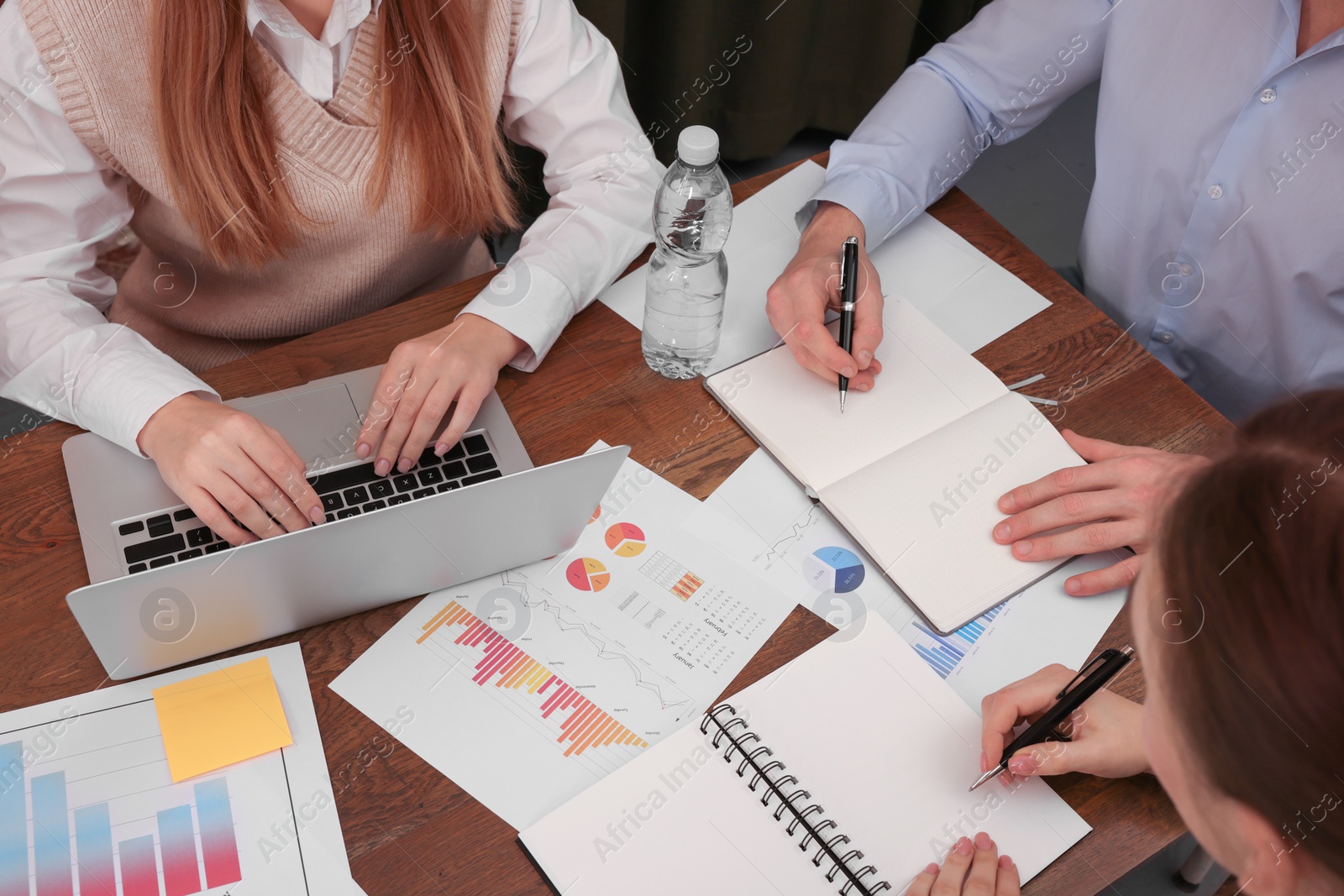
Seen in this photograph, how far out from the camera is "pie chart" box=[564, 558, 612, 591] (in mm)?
932

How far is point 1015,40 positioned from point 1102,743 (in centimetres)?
97

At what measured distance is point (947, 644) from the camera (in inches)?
36.5

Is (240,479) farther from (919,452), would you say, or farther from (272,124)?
(919,452)

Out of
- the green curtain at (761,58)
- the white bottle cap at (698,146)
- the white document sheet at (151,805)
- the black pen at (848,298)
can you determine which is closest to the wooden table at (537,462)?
the white document sheet at (151,805)

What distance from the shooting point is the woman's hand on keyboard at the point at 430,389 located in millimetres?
948

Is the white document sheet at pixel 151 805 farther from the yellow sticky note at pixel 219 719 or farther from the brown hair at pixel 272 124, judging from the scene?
the brown hair at pixel 272 124

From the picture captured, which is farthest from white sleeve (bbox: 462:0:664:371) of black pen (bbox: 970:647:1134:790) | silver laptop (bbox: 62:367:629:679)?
black pen (bbox: 970:647:1134:790)

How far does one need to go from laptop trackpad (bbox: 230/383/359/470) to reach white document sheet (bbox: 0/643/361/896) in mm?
Answer: 247

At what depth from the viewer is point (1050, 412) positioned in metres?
1.11

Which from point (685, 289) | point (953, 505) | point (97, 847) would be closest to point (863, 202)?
point (685, 289)

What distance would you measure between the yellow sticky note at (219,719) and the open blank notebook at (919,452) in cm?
53

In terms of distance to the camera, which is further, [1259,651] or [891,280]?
[891,280]

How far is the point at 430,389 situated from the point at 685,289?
29 cm

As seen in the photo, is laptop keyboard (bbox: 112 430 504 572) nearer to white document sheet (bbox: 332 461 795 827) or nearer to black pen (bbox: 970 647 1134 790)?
white document sheet (bbox: 332 461 795 827)
